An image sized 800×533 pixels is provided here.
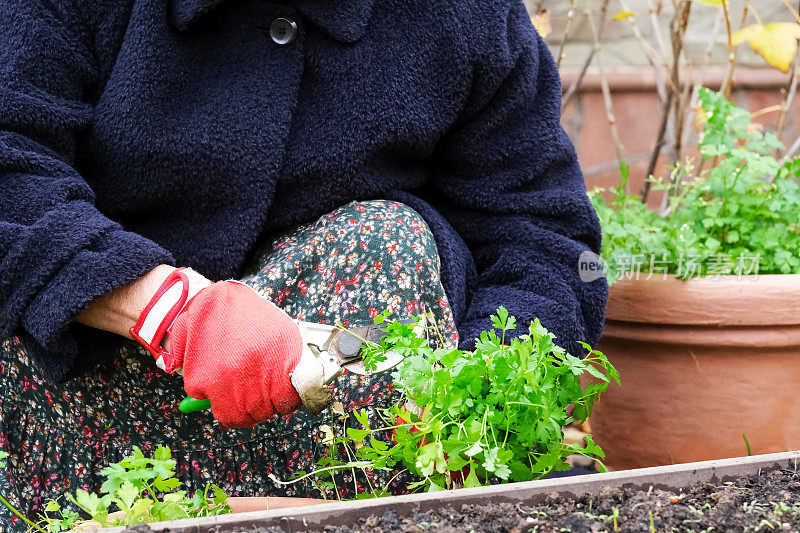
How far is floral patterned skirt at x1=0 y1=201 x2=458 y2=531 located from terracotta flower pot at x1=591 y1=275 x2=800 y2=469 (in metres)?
0.64

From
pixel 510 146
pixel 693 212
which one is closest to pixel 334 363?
pixel 510 146

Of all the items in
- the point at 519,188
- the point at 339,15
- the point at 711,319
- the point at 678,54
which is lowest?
the point at 711,319

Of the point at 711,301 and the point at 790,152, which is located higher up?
the point at 790,152

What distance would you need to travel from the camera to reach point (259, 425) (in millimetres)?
1150

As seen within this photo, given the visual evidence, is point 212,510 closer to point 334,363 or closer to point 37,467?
point 334,363

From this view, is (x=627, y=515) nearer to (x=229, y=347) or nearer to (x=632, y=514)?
(x=632, y=514)

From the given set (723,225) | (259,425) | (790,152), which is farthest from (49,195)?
(790,152)

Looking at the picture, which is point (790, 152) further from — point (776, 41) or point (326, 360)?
point (326, 360)

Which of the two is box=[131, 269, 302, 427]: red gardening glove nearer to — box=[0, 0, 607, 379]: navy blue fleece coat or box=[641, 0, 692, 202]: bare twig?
box=[0, 0, 607, 379]: navy blue fleece coat

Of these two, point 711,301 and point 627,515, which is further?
point 711,301

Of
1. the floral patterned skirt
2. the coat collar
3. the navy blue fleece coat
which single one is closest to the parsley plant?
the floral patterned skirt

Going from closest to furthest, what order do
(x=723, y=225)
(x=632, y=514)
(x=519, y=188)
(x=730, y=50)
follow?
(x=632, y=514) → (x=519, y=188) → (x=723, y=225) → (x=730, y=50)

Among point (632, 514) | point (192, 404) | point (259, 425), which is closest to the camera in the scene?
point (632, 514)

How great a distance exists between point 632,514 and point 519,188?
2.47 feet
